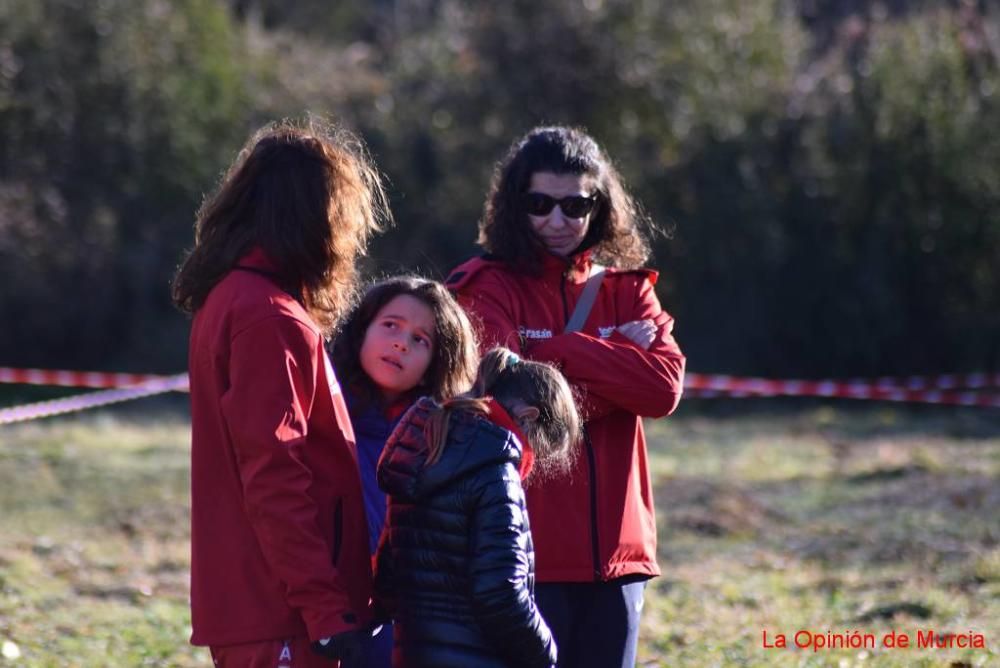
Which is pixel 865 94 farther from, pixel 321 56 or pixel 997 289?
pixel 321 56

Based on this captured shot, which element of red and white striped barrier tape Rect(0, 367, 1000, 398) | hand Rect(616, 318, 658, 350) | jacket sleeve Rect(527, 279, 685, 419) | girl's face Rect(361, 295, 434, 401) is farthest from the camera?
red and white striped barrier tape Rect(0, 367, 1000, 398)

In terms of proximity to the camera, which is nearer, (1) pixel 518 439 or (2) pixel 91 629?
(1) pixel 518 439

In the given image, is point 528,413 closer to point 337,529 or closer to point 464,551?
point 464,551

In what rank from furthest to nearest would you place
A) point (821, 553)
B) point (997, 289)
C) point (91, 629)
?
1. point (997, 289)
2. point (821, 553)
3. point (91, 629)

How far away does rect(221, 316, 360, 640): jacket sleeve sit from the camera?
331 cm

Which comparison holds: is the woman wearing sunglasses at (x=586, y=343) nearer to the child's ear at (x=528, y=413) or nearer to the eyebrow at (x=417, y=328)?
the eyebrow at (x=417, y=328)

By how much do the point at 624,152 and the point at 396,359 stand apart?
1630 cm

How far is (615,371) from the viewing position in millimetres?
4133

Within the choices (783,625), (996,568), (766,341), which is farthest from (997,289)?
(783,625)

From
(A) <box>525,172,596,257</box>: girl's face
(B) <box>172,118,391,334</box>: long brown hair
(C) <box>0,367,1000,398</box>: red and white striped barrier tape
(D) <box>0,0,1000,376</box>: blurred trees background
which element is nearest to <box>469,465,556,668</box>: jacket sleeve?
(B) <box>172,118,391,334</box>: long brown hair

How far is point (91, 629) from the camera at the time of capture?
6.90 meters

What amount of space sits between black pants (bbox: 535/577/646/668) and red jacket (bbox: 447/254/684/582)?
5 cm

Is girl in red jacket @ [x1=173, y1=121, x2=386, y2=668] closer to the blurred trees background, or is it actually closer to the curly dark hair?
the curly dark hair

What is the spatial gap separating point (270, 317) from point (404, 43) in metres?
20.8
